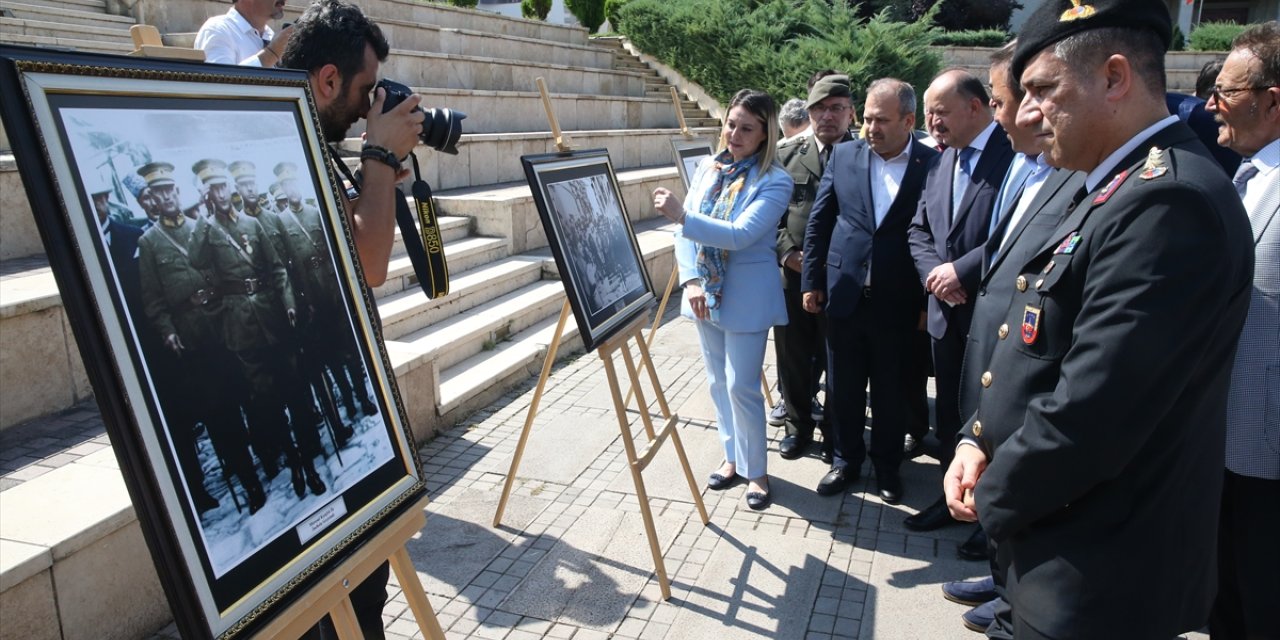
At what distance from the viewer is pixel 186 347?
4.39 feet

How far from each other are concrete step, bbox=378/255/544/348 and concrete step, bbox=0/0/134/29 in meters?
3.94

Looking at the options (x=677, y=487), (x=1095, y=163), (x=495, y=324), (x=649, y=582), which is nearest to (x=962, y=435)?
(x=1095, y=163)

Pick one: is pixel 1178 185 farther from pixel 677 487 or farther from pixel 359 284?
pixel 677 487

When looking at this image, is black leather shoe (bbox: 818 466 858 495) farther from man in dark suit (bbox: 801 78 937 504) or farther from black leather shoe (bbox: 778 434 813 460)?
black leather shoe (bbox: 778 434 813 460)

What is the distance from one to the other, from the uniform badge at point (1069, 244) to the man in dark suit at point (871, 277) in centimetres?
219

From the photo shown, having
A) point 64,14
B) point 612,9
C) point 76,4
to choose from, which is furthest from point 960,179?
point 612,9

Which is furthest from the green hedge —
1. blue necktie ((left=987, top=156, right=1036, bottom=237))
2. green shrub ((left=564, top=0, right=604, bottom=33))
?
blue necktie ((left=987, top=156, right=1036, bottom=237))

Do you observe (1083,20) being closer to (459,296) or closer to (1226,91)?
(1226,91)

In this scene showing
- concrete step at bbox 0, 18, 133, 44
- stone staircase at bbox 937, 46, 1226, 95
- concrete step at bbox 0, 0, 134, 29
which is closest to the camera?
concrete step at bbox 0, 18, 133, 44

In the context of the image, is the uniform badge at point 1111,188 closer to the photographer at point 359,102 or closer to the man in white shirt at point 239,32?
the photographer at point 359,102

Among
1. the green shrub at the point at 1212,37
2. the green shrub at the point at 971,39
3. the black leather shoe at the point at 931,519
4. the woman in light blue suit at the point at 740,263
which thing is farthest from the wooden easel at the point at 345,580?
the green shrub at the point at 1212,37

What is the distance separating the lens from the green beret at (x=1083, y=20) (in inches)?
61.1

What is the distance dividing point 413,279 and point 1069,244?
5.14 metres

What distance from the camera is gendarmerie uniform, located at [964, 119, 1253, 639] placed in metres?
1.44
